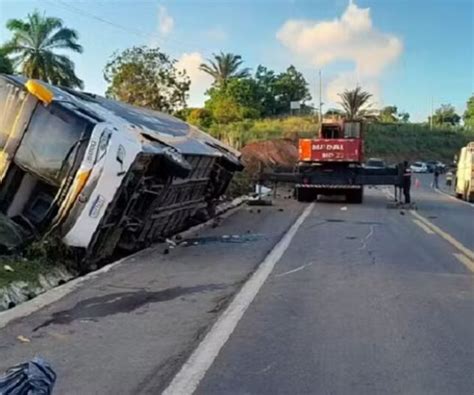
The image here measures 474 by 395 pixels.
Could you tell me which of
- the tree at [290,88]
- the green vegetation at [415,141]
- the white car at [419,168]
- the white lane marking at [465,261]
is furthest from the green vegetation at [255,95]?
the white lane marking at [465,261]

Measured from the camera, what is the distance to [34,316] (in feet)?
23.8

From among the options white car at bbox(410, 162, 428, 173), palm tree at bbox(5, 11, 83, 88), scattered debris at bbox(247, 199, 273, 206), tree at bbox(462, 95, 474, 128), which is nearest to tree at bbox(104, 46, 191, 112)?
palm tree at bbox(5, 11, 83, 88)

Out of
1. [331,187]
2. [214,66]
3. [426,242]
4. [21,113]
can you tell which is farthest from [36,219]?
[214,66]

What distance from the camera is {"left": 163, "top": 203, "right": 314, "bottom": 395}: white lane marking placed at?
16.9 ft

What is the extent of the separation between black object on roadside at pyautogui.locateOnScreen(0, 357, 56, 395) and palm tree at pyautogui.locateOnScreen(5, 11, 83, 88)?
148 feet

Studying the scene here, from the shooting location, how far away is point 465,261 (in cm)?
1181

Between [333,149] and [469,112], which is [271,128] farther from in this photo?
[469,112]

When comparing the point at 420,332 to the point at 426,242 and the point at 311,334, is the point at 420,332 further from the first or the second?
the point at 426,242

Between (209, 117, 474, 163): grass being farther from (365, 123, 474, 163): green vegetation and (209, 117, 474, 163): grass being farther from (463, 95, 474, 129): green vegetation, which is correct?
(463, 95, 474, 129): green vegetation

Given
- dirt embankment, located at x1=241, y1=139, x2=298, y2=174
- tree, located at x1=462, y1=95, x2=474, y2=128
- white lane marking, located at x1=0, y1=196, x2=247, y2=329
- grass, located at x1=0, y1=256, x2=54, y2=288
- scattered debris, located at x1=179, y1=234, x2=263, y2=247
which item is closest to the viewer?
white lane marking, located at x1=0, y1=196, x2=247, y2=329

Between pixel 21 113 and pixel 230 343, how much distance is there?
236 inches

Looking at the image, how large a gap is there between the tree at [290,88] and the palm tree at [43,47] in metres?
43.4

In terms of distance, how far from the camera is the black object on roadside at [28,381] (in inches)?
136

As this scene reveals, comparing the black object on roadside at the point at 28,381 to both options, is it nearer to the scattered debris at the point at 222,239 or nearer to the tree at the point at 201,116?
the scattered debris at the point at 222,239
